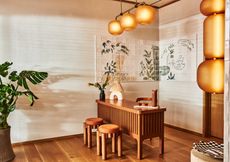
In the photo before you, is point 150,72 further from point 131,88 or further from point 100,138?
point 100,138

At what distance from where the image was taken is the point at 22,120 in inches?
146

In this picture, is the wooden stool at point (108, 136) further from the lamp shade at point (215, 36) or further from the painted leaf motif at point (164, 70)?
the painted leaf motif at point (164, 70)

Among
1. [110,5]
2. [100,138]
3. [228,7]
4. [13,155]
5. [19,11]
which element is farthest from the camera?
[110,5]

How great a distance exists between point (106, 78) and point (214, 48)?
307cm

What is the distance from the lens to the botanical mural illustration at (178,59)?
4305 mm

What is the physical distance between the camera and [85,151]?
3.36 metres

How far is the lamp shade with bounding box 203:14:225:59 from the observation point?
1.43 m

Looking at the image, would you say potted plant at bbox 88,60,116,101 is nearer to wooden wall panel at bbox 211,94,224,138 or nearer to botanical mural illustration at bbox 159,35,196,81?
botanical mural illustration at bbox 159,35,196,81

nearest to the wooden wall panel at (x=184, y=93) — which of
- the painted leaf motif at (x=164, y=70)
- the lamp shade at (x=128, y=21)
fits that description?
the painted leaf motif at (x=164, y=70)

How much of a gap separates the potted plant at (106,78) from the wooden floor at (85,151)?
97 centimetres

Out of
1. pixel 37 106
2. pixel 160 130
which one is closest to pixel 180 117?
pixel 160 130

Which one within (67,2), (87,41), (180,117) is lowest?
(180,117)

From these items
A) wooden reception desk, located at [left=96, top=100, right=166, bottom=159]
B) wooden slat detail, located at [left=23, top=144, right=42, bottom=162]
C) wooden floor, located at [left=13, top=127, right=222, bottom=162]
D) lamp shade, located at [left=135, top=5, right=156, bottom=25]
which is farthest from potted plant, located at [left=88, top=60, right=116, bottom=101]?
lamp shade, located at [left=135, top=5, right=156, bottom=25]

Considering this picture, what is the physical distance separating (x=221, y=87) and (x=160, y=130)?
1.94 m
